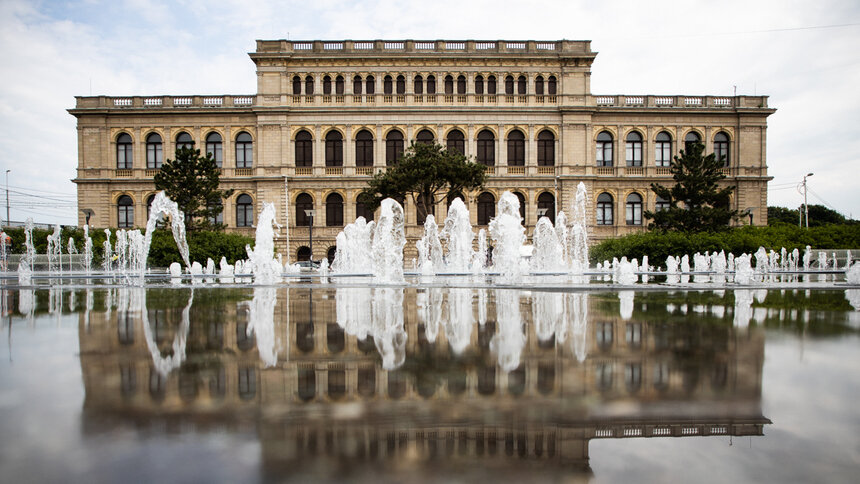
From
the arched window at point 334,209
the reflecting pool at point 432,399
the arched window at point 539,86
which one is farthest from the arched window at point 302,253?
the reflecting pool at point 432,399

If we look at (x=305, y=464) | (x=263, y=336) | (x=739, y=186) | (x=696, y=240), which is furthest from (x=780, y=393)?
(x=739, y=186)

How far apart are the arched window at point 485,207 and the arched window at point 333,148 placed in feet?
35.7

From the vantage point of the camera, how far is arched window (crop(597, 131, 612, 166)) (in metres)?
38.4

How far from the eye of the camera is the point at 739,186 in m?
37.9

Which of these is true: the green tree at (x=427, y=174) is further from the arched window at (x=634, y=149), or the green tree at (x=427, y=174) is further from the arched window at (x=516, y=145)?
the arched window at (x=634, y=149)

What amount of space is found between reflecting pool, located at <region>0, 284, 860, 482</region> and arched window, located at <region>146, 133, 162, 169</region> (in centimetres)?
3384

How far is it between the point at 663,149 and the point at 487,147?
13525 mm

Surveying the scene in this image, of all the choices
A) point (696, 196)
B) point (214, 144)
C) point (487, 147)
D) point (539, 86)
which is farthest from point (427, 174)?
point (214, 144)

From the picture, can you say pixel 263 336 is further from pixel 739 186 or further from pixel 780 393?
pixel 739 186

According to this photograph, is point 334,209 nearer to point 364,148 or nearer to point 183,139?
point 364,148

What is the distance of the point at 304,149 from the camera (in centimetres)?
3762

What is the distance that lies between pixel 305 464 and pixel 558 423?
1677 millimetres

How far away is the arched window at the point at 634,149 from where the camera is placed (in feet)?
126

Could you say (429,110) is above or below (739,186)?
above
